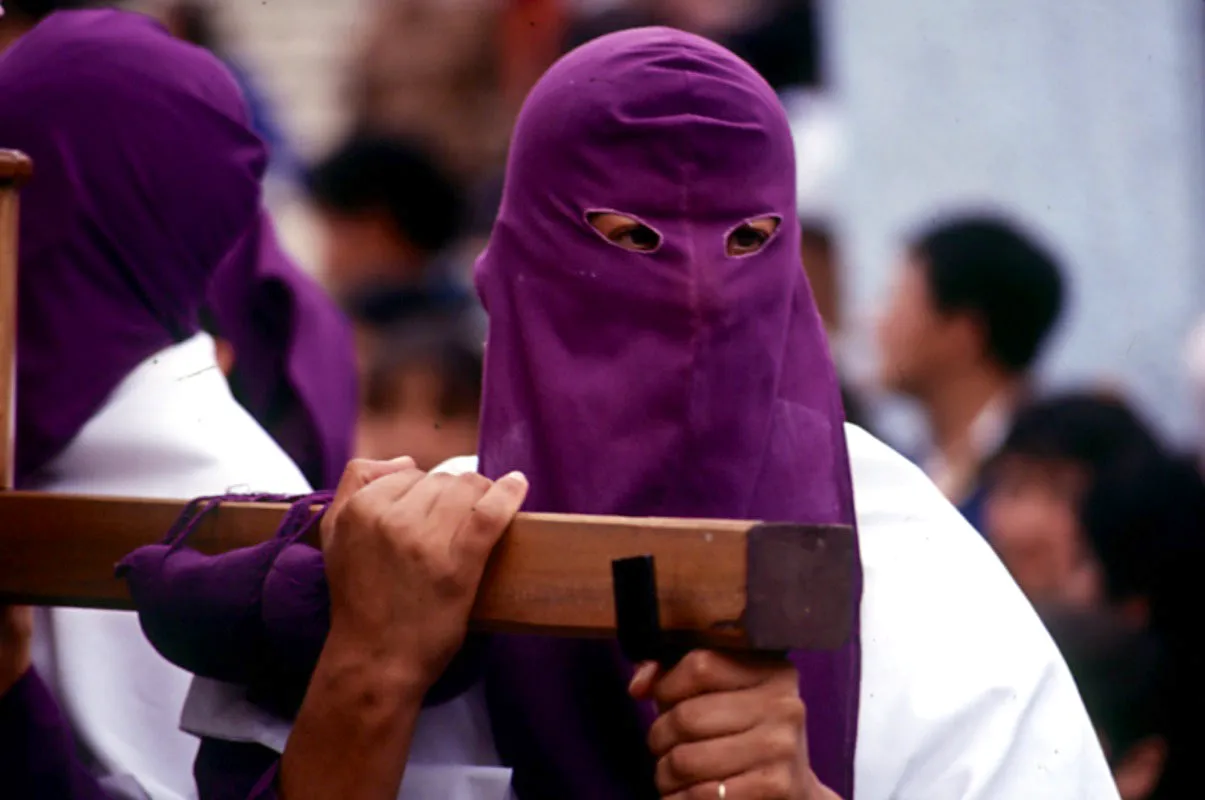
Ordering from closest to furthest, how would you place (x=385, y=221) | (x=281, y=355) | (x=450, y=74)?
(x=281, y=355), (x=385, y=221), (x=450, y=74)

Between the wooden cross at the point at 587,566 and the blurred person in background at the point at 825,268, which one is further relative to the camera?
the blurred person in background at the point at 825,268

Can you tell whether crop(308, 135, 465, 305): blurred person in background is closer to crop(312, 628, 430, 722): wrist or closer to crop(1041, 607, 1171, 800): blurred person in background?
crop(1041, 607, 1171, 800): blurred person in background

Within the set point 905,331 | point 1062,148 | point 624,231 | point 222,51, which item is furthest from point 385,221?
point 624,231

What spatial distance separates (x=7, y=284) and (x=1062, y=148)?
4263 millimetres

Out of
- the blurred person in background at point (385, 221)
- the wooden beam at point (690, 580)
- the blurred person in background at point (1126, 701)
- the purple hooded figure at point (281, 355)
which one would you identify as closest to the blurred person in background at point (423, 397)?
the blurred person in background at point (385, 221)

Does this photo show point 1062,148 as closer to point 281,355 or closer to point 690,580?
point 281,355

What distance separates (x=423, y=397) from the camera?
5066mm

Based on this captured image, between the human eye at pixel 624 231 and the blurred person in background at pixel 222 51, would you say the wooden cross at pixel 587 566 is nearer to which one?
the human eye at pixel 624 231

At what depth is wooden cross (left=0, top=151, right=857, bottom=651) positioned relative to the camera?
1.98 meters

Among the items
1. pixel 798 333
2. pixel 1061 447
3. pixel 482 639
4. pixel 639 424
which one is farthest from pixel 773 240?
pixel 1061 447

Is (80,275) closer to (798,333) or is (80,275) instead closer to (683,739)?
(798,333)

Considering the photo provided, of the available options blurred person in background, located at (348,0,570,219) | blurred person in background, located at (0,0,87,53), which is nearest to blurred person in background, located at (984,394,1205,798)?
blurred person in background, located at (0,0,87,53)

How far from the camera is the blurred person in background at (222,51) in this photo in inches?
255

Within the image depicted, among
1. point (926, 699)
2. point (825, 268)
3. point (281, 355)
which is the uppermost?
point (926, 699)
